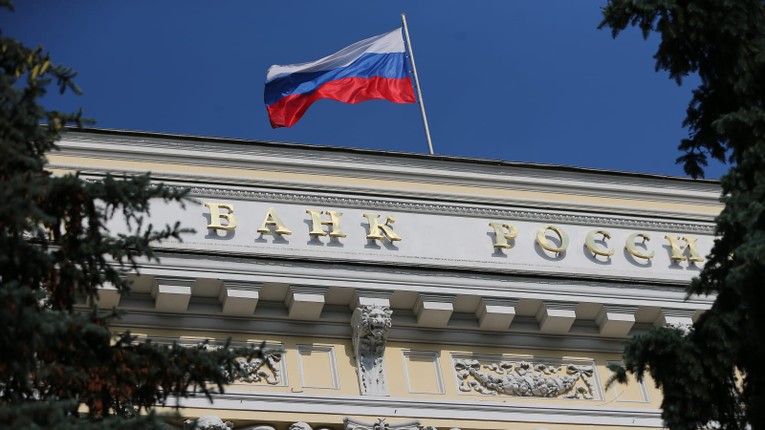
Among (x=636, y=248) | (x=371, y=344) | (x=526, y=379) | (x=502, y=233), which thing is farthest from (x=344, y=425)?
(x=636, y=248)

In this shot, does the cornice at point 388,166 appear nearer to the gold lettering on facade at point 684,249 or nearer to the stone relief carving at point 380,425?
the gold lettering on facade at point 684,249

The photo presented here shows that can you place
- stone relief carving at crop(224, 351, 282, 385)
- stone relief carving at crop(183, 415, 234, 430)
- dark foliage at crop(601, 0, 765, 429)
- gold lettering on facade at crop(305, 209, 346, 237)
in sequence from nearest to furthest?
dark foliage at crop(601, 0, 765, 429)
stone relief carving at crop(183, 415, 234, 430)
stone relief carving at crop(224, 351, 282, 385)
gold lettering on facade at crop(305, 209, 346, 237)

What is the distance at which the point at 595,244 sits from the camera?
62.2 ft

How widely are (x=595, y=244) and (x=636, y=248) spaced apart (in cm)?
53

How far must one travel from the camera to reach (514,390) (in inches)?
696

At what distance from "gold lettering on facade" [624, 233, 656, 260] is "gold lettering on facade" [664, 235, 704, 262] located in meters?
0.26

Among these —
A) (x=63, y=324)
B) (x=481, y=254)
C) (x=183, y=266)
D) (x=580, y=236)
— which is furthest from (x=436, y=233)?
(x=63, y=324)

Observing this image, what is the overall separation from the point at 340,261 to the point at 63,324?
776cm

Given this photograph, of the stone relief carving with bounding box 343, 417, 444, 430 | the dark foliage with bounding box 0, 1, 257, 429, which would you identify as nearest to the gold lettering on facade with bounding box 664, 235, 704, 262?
the stone relief carving with bounding box 343, 417, 444, 430

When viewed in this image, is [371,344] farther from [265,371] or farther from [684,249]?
[684,249]

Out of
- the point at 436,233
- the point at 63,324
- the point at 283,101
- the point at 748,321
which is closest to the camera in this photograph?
the point at 63,324

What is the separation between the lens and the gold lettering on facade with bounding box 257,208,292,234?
699 inches

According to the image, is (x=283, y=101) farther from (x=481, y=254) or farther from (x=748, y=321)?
(x=748, y=321)

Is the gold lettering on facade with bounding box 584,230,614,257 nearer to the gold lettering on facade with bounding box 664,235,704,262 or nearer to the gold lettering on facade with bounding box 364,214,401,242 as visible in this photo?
the gold lettering on facade with bounding box 664,235,704,262
